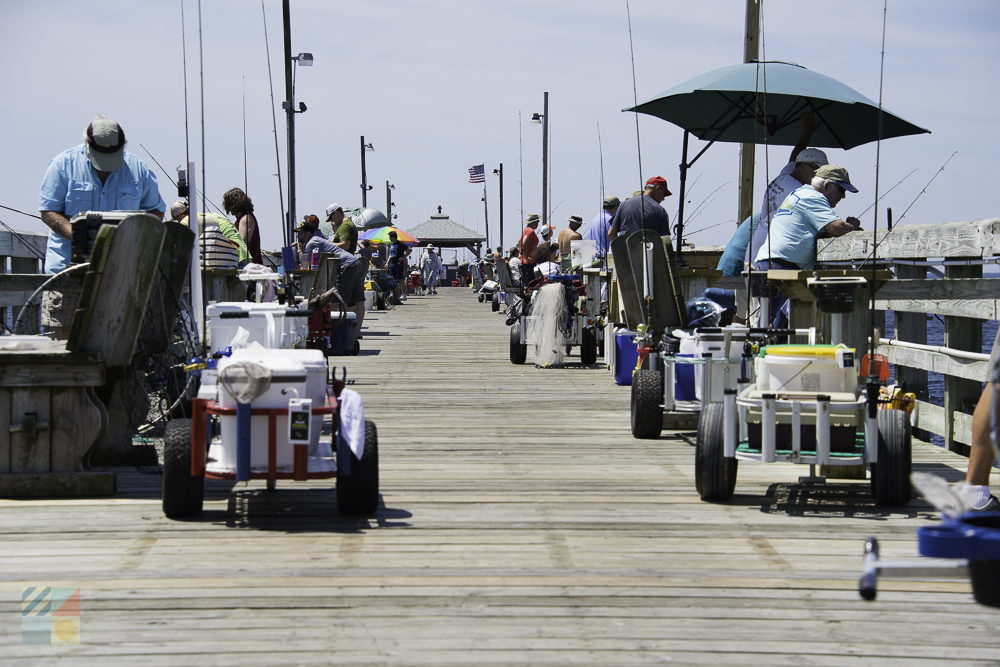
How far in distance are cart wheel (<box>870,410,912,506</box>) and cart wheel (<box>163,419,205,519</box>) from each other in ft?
8.71

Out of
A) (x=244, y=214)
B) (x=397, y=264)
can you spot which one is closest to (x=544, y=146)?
(x=397, y=264)

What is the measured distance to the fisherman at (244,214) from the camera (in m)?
11.1

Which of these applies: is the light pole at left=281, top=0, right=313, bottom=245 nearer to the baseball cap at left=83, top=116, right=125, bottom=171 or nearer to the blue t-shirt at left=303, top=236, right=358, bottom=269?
the blue t-shirt at left=303, top=236, right=358, bottom=269

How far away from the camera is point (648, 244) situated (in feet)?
27.5

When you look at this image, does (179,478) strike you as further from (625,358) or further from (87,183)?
(625,358)

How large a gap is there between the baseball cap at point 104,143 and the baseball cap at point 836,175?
3891mm

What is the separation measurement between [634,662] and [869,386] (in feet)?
7.34

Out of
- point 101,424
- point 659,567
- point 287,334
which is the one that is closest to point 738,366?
point 287,334

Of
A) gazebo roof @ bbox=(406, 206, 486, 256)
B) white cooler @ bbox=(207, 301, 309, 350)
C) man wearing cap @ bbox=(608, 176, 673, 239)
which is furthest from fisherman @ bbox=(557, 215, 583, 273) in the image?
gazebo roof @ bbox=(406, 206, 486, 256)

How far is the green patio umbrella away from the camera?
29.9 feet

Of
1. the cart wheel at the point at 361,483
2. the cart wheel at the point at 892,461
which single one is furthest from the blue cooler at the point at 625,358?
the cart wheel at the point at 361,483

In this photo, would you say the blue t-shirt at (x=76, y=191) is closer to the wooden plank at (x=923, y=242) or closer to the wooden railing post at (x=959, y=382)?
the wooden plank at (x=923, y=242)

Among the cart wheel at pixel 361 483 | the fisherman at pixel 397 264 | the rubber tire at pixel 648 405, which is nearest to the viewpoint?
the cart wheel at pixel 361 483

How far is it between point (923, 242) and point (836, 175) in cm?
87
